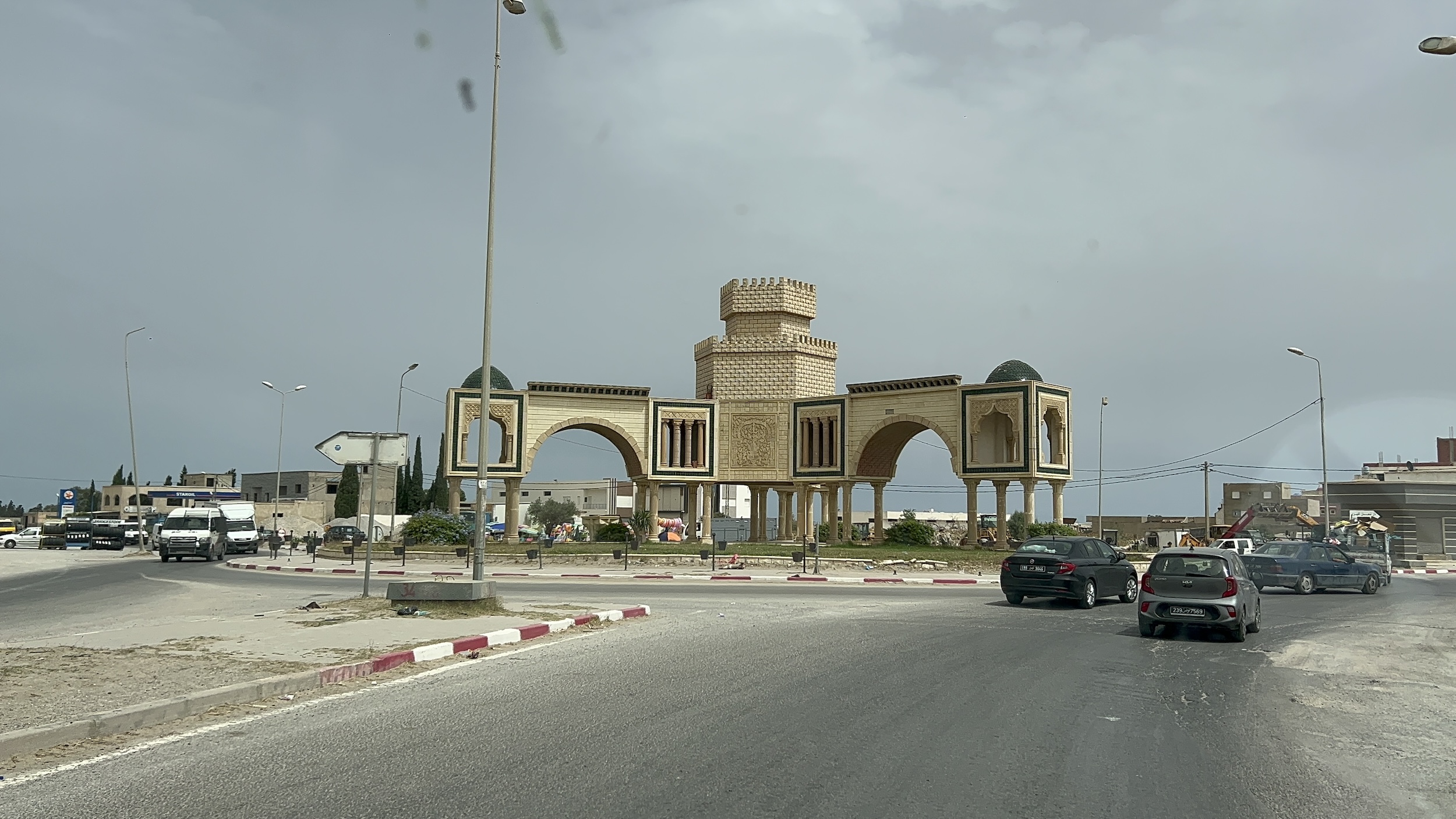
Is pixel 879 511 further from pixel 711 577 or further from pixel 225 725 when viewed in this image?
pixel 225 725

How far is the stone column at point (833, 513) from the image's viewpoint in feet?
167

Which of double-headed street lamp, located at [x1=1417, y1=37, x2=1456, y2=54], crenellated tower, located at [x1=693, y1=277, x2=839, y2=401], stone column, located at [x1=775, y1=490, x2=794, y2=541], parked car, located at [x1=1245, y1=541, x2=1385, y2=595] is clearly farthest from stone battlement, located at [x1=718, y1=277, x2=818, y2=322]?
double-headed street lamp, located at [x1=1417, y1=37, x2=1456, y2=54]

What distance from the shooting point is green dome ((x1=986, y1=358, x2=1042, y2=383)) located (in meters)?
44.6

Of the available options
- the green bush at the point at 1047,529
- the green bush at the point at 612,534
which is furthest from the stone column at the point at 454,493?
the green bush at the point at 1047,529

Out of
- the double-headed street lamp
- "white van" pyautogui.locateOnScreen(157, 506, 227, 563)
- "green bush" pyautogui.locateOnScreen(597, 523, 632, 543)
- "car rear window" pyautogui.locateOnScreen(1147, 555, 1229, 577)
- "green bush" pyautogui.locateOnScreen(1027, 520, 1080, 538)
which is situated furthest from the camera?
"green bush" pyautogui.locateOnScreen(597, 523, 632, 543)

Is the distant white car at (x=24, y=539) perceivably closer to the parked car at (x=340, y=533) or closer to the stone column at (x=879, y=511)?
the parked car at (x=340, y=533)

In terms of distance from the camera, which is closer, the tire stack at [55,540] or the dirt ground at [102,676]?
the dirt ground at [102,676]

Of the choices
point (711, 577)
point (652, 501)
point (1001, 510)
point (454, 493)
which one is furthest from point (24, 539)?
point (1001, 510)

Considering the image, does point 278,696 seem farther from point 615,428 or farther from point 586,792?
point 615,428

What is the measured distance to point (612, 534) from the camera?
2079 inches

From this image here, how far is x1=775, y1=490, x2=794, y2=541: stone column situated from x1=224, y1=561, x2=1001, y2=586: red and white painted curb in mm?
23476

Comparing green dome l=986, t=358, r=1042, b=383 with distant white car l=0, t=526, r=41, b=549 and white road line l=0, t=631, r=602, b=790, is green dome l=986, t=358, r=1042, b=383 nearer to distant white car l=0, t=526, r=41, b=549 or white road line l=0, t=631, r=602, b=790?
white road line l=0, t=631, r=602, b=790

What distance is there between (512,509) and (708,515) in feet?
31.2

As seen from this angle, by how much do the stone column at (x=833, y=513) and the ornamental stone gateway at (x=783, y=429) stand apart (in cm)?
7
